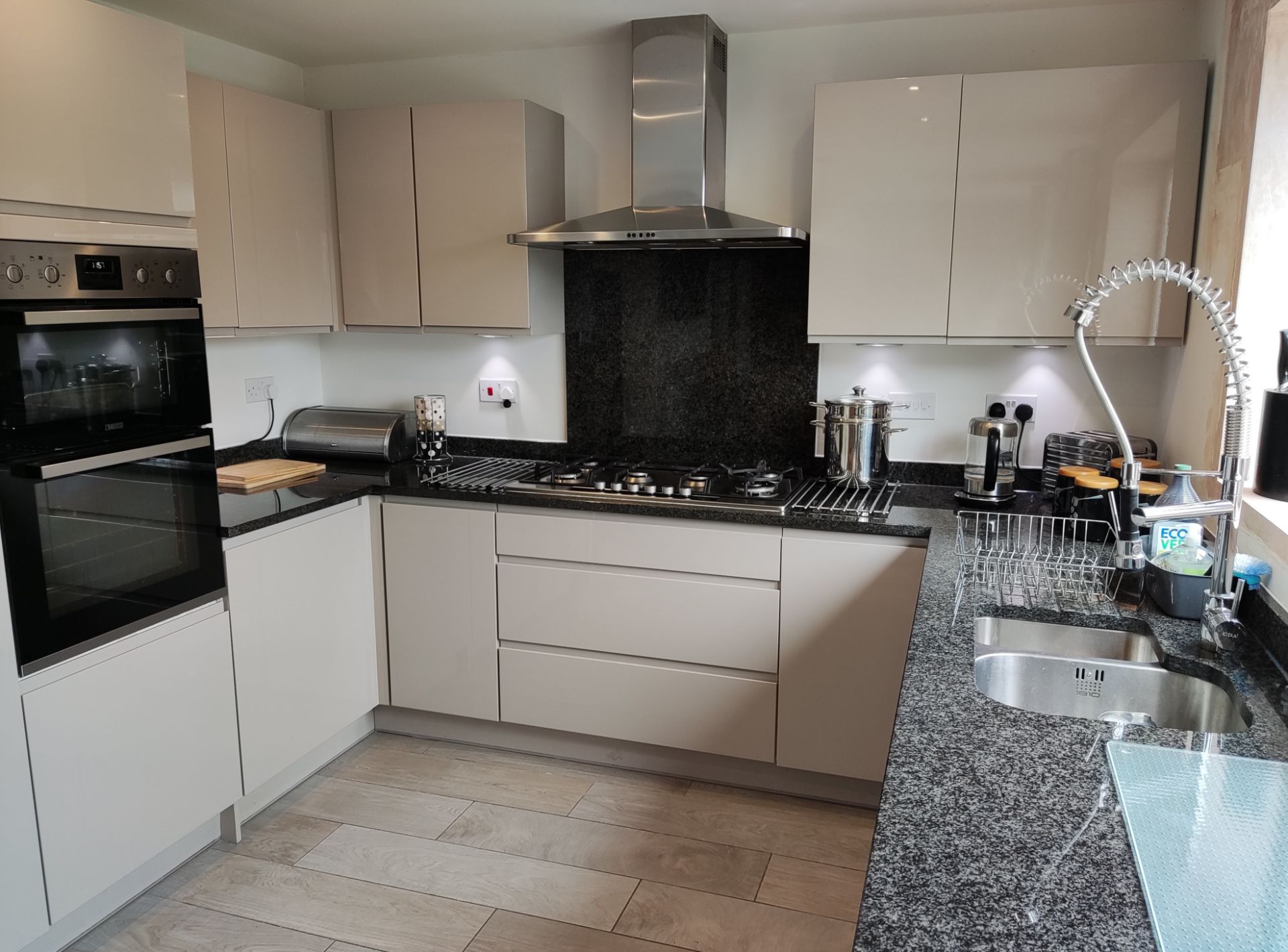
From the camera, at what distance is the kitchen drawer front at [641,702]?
2.95 meters

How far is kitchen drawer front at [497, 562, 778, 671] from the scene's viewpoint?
289 cm

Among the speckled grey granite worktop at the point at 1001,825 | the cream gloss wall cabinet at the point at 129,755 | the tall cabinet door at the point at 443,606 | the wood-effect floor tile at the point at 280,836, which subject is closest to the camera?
the speckled grey granite worktop at the point at 1001,825

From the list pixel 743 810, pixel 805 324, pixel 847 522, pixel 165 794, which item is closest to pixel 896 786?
pixel 847 522

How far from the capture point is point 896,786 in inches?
48.6

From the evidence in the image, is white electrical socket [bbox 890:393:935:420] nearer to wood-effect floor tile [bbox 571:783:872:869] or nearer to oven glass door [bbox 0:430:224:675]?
wood-effect floor tile [bbox 571:783:872:869]

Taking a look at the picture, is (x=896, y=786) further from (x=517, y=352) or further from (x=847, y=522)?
(x=517, y=352)

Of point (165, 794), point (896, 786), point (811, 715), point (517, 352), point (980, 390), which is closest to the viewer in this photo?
point (896, 786)

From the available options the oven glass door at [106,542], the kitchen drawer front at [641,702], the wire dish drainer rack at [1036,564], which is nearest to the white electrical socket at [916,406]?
the wire dish drainer rack at [1036,564]

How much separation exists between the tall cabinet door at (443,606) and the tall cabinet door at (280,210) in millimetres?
775

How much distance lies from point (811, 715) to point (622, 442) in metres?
1.22

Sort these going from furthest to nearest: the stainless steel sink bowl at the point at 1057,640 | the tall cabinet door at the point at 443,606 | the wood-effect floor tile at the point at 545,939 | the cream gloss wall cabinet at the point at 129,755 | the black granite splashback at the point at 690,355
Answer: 1. the black granite splashback at the point at 690,355
2. the tall cabinet door at the point at 443,606
3. the wood-effect floor tile at the point at 545,939
4. the cream gloss wall cabinet at the point at 129,755
5. the stainless steel sink bowl at the point at 1057,640

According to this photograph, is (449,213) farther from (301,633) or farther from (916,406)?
(916,406)

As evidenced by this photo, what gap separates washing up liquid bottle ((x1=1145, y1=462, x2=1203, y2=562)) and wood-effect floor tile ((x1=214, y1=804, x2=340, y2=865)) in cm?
232

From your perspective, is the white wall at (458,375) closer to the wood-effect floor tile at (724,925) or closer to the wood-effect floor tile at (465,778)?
the wood-effect floor tile at (465,778)
